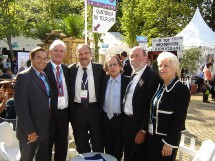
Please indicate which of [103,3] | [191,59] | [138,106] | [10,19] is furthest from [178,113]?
[10,19]

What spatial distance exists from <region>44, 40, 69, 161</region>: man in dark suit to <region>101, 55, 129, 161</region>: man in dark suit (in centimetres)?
59

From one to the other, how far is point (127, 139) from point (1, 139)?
1.86 meters

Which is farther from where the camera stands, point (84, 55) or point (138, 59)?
point (84, 55)

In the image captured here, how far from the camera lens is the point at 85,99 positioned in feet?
14.6

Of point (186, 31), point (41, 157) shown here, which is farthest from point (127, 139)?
point (186, 31)

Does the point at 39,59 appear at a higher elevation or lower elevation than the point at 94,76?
higher

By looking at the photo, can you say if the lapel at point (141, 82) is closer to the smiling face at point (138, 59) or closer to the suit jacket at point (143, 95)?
the suit jacket at point (143, 95)

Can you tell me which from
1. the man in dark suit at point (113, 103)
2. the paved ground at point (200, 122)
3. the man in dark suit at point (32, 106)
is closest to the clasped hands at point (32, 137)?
the man in dark suit at point (32, 106)

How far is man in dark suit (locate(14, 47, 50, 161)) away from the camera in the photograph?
3695 mm

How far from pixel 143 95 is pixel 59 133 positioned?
57.6 inches

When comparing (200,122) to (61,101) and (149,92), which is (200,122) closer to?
(149,92)

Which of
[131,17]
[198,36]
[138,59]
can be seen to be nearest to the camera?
[138,59]

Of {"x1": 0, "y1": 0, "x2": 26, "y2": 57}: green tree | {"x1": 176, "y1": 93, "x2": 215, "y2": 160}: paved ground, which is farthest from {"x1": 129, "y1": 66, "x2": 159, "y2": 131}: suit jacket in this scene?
{"x1": 0, "y1": 0, "x2": 26, "y2": 57}: green tree

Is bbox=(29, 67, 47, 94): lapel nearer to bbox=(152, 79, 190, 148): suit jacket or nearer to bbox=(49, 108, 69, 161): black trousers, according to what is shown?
bbox=(49, 108, 69, 161): black trousers
